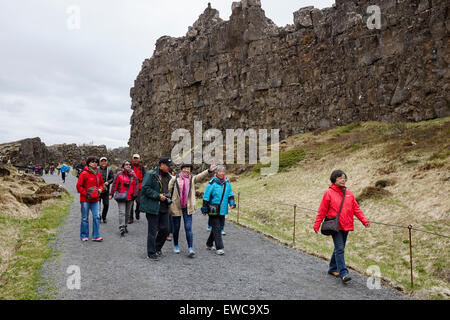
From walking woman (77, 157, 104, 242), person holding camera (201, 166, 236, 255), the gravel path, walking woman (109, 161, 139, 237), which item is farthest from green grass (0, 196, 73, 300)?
person holding camera (201, 166, 236, 255)

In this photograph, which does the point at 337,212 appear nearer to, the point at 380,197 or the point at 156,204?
the point at 156,204

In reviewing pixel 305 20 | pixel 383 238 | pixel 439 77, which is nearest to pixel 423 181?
pixel 383 238

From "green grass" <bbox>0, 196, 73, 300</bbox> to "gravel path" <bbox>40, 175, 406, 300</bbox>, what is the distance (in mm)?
242

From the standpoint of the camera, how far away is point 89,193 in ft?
29.6

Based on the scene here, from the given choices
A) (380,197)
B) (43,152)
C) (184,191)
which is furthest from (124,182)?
(43,152)

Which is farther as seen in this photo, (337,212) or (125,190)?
(125,190)

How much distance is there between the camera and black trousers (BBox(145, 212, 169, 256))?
25.2ft

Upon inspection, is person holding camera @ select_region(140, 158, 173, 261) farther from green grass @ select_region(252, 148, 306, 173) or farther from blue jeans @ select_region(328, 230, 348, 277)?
green grass @ select_region(252, 148, 306, 173)

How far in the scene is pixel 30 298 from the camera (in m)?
5.17

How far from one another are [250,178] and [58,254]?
75.9 ft

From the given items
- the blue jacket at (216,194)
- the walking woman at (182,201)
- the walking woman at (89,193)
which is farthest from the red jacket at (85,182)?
the blue jacket at (216,194)

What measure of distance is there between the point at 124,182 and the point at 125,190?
278 mm

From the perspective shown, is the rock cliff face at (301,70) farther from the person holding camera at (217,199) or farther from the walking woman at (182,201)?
the walking woman at (182,201)
